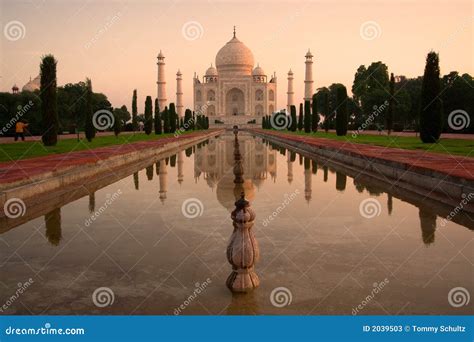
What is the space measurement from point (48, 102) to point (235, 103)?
50850 mm

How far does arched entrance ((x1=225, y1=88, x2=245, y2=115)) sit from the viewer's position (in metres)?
63.5

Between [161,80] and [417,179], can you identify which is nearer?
[417,179]

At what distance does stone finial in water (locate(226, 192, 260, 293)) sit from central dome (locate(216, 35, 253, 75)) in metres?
58.6

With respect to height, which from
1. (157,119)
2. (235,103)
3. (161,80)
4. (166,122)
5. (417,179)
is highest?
(161,80)

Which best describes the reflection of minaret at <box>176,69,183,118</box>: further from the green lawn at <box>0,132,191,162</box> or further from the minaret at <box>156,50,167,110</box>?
the green lawn at <box>0,132,191,162</box>

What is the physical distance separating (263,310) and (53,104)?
13.5 metres

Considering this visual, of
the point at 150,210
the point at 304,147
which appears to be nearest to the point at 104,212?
the point at 150,210

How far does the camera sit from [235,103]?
64.2 meters

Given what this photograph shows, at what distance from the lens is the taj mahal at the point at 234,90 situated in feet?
198

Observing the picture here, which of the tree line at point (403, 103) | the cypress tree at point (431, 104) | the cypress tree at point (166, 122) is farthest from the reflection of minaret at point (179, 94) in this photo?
the cypress tree at point (431, 104)

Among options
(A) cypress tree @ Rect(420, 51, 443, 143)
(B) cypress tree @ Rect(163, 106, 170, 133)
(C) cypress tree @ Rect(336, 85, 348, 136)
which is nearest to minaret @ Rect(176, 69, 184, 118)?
(B) cypress tree @ Rect(163, 106, 170, 133)

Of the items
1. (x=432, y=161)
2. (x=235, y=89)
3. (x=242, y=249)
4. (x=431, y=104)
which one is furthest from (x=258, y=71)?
(x=242, y=249)

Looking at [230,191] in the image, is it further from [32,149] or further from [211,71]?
[211,71]

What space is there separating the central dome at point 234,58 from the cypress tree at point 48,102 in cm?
4680
